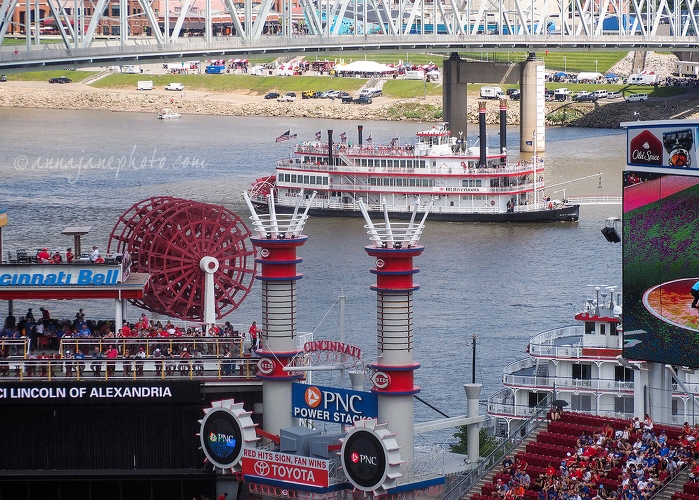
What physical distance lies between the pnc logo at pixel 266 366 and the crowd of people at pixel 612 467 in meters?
4.76

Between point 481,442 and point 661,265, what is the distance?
27.0 feet

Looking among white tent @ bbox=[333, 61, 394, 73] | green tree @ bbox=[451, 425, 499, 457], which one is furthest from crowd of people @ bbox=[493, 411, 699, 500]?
white tent @ bbox=[333, 61, 394, 73]

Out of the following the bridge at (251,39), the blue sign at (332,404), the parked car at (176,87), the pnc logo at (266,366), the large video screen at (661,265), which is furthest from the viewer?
the parked car at (176,87)

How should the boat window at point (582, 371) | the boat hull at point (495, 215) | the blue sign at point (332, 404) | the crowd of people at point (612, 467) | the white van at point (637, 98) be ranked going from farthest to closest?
the white van at point (637, 98), the boat hull at point (495, 215), the boat window at point (582, 371), the blue sign at point (332, 404), the crowd of people at point (612, 467)

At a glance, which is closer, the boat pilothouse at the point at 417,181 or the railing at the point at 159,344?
the railing at the point at 159,344

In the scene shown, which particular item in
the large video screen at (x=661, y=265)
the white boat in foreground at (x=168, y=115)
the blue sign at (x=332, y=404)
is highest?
the white boat in foreground at (x=168, y=115)

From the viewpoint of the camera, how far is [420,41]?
104125 mm

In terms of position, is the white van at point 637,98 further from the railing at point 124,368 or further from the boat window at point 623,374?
the railing at point 124,368

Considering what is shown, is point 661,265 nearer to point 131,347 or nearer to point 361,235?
point 131,347

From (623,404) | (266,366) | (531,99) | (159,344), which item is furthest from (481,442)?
(531,99)

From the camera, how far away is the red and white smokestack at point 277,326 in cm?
3431

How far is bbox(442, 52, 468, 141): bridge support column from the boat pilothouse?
2822 cm

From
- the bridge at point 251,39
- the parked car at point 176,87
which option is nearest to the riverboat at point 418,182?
the bridge at point 251,39

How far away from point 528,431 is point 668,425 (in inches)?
123
